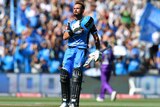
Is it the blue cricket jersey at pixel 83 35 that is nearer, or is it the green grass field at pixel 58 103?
the blue cricket jersey at pixel 83 35

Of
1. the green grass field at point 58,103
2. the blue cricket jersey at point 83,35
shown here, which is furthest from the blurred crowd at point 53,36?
the blue cricket jersey at point 83,35

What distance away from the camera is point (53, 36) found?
2477 centimetres

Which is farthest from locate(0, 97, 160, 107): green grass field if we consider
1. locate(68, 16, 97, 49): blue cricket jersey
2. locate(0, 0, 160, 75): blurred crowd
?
locate(0, 0, 160, 75): blurred crowd

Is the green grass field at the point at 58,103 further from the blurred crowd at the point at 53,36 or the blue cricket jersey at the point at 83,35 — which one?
the blurred crowd at the point at 53,36

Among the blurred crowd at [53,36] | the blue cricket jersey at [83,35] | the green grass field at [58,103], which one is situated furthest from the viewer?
the blurred crowd at [53,36]

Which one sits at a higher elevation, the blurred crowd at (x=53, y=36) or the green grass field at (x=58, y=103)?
the blurred crowd at (x=53, y=36)

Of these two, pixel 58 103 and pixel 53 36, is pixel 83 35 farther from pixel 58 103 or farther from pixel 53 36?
pixel 53 36

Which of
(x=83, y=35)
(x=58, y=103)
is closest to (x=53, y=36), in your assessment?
(x=58, y=103)

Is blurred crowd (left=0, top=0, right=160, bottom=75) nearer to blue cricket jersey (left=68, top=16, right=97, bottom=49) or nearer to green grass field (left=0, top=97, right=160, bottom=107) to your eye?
green grass field (left=0, top=97, right=160, bottom=107)

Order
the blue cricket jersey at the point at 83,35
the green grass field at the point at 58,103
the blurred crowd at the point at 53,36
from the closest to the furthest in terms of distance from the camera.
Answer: the blue cricket jersey at the point at 83,35
the green grass field at the point at 58,103
the blurred crowd at the point at 53,36

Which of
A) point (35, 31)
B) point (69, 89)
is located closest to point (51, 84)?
point (35, 31)

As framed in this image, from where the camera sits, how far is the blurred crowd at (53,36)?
24312 millimetres

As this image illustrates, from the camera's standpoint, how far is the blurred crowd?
957 inches

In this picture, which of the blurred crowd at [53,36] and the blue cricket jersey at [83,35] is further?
the blurred crowd at [53,36]
